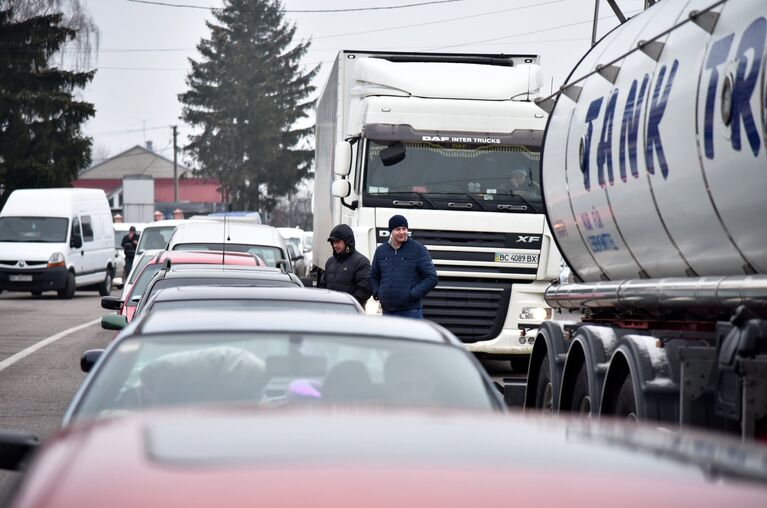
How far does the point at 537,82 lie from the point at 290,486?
15.2 meters

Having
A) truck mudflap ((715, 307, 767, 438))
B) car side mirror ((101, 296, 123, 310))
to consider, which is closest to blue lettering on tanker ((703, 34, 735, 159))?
truck mudflap ((715, 307, 767, 438))

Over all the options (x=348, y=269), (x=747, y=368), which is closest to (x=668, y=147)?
(x=747, y=368)

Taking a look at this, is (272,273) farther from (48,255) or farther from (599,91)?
(48,255)

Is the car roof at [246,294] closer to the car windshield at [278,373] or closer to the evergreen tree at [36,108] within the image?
the car windshield at [278,373]

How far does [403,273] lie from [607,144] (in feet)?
19.9

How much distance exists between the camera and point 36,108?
193 feet

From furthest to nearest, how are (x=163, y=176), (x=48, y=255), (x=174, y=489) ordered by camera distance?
(x=163, y=176)
(x=48, y=255)
(x=174, y=489)

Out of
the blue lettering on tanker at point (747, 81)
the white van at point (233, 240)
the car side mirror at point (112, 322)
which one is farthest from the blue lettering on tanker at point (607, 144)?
the white van at point (233, 240)

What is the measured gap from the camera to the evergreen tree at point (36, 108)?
58438 mm

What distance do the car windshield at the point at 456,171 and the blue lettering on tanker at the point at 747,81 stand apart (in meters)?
10.1

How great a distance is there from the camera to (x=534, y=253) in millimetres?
16453

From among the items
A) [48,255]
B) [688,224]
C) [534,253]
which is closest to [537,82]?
[534,253]

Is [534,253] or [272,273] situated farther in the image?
[534,253]

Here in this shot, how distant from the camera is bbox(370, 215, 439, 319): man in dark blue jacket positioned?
14312 mm
